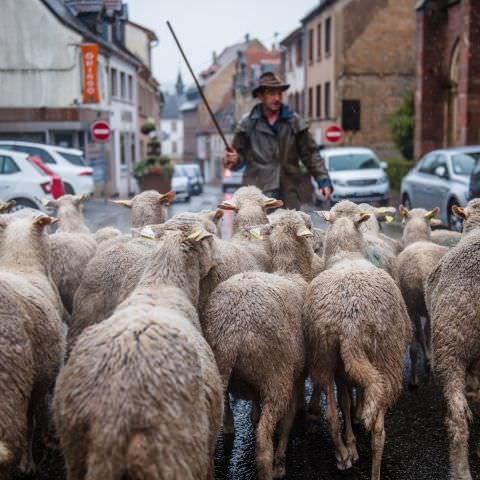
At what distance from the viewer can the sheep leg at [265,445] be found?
4.25 meters

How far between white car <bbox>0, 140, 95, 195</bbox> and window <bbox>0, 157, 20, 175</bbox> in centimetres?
298

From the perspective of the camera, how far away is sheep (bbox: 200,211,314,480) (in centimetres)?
441

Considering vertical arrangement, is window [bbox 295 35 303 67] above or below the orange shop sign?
above

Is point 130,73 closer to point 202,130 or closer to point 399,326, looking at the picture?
point 399,326

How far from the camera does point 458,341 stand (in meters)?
4.51

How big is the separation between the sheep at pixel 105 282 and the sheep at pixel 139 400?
1694 millimetres

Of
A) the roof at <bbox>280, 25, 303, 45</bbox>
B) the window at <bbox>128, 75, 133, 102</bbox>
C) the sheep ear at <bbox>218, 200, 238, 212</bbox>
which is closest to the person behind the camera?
the sheep ear at <bbox>218, 200, 238, 212</bbox>

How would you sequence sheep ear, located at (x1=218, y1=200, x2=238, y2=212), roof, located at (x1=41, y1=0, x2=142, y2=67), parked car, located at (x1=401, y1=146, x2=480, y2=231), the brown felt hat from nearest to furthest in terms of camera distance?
sheep ear, located at (x1=218, y1=200, x2=238, y2=212) → the brown felt hat → parked car, located at (x1=401, y1=146, x2=480, y2=231) → roof, located at (x1=41, y1=0, x2=142, y2=67)

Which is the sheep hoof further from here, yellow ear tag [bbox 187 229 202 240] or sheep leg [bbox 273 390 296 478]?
yellow ear tag [bbox 187 229 202 240]

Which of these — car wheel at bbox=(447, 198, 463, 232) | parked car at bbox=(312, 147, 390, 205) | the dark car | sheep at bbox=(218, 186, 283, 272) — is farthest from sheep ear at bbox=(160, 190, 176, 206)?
parked car at bbox=(312, 147, 390, 205)

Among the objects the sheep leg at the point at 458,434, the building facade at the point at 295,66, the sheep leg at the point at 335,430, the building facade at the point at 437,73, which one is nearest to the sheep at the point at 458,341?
the sheep leg at the point at 458,434

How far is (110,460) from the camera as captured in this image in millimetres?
3074

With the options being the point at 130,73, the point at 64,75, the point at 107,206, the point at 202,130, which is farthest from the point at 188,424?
the point at 202,130

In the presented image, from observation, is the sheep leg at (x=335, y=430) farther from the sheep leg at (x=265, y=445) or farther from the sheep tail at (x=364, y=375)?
the sheep leg at (x=265, y=445)
